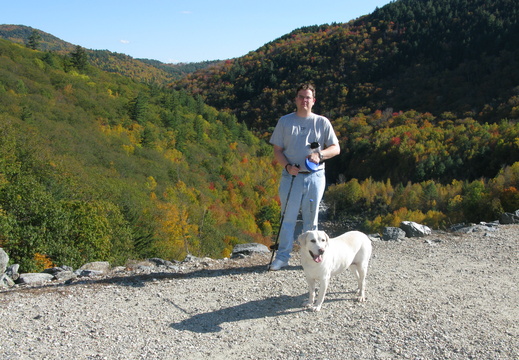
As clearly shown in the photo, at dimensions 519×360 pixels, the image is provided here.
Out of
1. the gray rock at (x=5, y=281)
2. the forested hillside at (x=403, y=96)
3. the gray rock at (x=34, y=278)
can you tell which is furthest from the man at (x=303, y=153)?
the forested hillside at (x=403, y=96)

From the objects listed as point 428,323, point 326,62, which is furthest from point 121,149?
point 326,62

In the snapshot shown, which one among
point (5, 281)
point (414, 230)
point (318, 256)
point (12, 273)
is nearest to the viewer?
point (318, 256)

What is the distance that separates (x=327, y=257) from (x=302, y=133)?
179 centimetres

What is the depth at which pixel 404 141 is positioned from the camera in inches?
2753

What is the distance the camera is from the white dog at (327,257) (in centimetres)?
489

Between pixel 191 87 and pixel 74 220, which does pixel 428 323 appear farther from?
pixel 191 87

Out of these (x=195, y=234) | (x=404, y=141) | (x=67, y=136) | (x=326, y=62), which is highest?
(x=326, y=62)

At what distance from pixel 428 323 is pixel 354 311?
0.82 m

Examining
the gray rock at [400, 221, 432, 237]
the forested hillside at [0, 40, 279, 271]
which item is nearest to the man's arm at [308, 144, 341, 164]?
the gray rock at [400, 221, 432, 237]

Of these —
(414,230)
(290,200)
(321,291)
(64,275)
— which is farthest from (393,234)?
(64,275)

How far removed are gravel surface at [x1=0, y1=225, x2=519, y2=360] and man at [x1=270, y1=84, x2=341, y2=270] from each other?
111cm

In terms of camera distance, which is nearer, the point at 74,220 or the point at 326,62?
the point at 74,220

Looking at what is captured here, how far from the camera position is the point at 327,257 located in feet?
16.5

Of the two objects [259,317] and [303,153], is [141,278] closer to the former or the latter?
[259,317]
